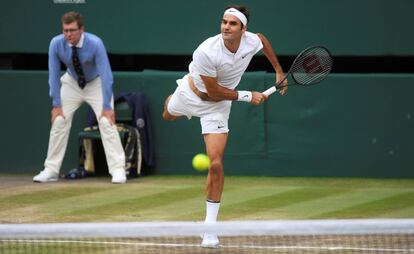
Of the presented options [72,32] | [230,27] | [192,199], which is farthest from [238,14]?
[72,32]

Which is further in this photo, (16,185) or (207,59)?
(16,185)

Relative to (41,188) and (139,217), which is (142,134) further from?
(139,217)

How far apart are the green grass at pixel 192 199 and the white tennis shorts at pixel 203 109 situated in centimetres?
114

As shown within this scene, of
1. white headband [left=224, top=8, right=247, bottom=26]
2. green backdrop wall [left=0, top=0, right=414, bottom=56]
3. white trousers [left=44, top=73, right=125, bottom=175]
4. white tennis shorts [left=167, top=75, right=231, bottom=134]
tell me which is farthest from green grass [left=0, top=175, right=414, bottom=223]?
white headband [left=224, top=8, right=247, bottom=26]

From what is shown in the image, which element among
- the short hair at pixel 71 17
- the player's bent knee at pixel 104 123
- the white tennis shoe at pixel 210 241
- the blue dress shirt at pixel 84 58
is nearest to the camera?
the white tennis shoe at pixel 210 241

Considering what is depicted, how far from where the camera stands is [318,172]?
40.0 ft

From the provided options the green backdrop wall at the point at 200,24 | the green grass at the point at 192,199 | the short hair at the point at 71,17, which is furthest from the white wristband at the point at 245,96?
the green backdrop wall at the point at 200,24

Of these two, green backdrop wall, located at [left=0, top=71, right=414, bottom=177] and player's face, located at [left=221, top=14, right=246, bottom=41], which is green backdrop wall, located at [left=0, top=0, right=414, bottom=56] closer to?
green backdrop wall, located at [left=0, top=71, right=414, bottom=177]

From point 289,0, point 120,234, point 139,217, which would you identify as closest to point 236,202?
point 139,217

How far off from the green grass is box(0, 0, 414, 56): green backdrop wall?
64.1 inches

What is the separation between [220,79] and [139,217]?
174 cm

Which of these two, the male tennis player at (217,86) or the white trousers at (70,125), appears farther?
the white trousers at (70,125)

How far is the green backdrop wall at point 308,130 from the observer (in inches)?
475

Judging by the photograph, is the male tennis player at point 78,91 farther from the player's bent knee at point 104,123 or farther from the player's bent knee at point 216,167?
the player's bent knee at point 216,167
